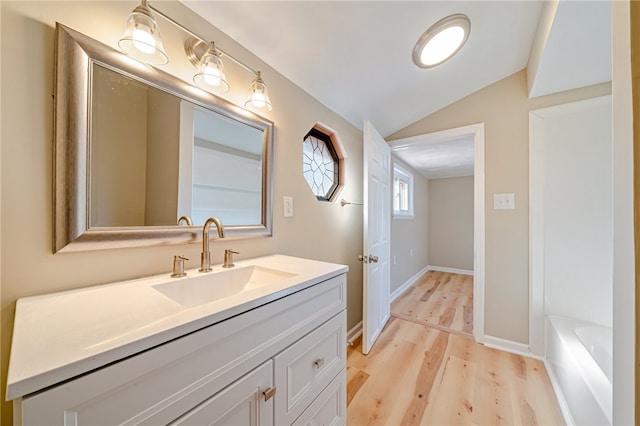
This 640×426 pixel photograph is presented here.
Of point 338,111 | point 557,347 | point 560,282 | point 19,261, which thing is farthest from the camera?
point 338,111

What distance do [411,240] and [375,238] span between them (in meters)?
Answer: 2.25

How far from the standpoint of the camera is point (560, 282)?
1761 mm

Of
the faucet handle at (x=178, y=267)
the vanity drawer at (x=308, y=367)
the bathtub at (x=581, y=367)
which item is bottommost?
the bathtub at (x=581, y=367)

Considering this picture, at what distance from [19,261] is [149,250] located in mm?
299

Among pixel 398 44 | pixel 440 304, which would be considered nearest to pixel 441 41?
pixel 398 44

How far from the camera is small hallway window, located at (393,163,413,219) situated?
342 cm

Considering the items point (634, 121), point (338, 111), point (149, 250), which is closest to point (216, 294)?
point (149, 250)

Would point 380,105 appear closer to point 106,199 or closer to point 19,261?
point 106,199

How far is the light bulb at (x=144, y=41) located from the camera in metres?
0.74

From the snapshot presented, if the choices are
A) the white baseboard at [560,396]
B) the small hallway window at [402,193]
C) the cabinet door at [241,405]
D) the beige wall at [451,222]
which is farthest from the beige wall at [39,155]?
the beige wall at [451,222]

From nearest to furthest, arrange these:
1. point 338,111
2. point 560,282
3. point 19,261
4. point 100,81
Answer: point 19,261 → point 100,81 → point 560,282 → point 338,111

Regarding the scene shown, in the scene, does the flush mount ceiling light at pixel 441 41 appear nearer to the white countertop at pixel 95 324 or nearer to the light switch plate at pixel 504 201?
the light switch plate at pixel 504 201

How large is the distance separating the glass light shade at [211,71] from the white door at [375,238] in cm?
110

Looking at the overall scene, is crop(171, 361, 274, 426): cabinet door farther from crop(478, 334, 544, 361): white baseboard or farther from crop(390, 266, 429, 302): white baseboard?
crop(390, 266, 429, 302): white baseboard
